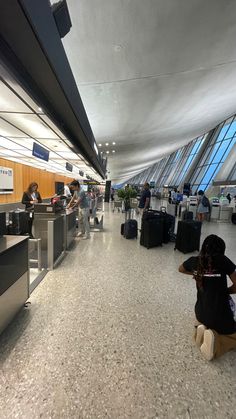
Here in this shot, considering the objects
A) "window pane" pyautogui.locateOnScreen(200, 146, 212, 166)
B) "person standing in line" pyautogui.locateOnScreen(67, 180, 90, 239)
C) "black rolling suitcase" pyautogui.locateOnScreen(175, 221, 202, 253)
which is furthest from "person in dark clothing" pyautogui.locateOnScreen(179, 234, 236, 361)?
"window pane" pyautogui.locateOnScreen(200, 146, 212, 166)

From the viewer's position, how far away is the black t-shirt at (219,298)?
1634 mm

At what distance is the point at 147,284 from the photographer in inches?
117

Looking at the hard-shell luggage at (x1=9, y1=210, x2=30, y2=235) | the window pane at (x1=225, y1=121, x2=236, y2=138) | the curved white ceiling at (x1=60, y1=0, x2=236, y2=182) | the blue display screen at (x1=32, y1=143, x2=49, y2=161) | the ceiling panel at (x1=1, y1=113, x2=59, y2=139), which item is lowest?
the hard-shell luggage at (x1=9, y1=210, x2=30, y2=235)

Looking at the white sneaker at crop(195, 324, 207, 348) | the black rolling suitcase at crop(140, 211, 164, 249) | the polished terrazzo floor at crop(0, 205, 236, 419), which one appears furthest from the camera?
the black rolling suitcase at crop(140, 211, 164, 249)

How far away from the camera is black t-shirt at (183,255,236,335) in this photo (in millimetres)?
1634

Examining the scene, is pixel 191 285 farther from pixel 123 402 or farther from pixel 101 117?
pixel 101 117

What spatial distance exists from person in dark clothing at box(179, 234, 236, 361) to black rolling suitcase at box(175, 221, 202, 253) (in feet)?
9.17

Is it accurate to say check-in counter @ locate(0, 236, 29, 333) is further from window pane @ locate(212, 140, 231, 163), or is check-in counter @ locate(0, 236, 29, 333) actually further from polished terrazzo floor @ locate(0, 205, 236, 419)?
window pane @ locate(212, 140, 231, 163)

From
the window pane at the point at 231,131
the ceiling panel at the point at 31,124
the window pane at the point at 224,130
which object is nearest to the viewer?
the ceiling panel at the point at 31,124

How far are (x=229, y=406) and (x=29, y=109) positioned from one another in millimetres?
4013

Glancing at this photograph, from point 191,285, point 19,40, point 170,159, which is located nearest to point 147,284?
point 191,285

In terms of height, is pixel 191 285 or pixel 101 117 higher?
pixel 101 117

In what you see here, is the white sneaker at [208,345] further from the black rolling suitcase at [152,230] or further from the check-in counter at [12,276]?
the black rolling suitcase at [152,230]

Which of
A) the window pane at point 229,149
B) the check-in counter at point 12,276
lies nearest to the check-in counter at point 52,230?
the check-in counter at point 12,276
